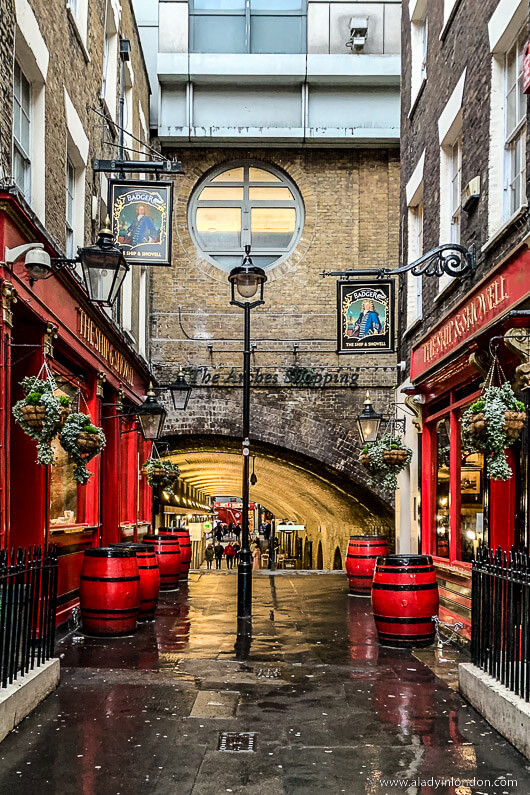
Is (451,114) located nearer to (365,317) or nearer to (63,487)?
(365,317)

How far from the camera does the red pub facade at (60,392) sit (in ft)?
25.9

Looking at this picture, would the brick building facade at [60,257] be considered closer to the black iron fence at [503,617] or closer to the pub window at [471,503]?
the black iron fence at [503,617]

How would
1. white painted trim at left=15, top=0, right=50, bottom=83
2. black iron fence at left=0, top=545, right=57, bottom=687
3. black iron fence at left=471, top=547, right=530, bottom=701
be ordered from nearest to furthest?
black iron fence at left=471, top=547, right=530, bottom=701
black iron fence at left=0, top=545, right=57, bottom=687
white painted trim at left=15, top=0, right=50, bottom=83

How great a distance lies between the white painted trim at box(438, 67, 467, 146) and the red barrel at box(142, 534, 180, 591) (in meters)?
7.34

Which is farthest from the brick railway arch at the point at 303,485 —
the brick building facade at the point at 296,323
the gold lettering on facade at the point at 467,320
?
the gold lettering on facade at the point at 467,320

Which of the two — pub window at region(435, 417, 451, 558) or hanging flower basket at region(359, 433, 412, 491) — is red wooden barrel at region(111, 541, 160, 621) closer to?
hanging flower basket at region(359, 433, 412, 491)

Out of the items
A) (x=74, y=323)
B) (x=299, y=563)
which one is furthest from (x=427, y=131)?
(x=299, y=563)

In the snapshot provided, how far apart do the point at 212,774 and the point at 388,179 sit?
17421mm

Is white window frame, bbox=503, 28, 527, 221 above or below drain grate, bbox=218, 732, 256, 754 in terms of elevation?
above

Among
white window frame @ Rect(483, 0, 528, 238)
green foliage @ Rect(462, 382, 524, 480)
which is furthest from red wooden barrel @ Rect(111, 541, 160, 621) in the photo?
white window frame @ Rect(483, 0, 528, 238)

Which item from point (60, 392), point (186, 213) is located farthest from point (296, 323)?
point (60, 392)

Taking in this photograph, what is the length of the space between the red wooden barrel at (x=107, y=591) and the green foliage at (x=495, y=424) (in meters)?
3.90

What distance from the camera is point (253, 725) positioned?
229 inches

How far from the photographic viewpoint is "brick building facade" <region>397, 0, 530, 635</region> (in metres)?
8.72
